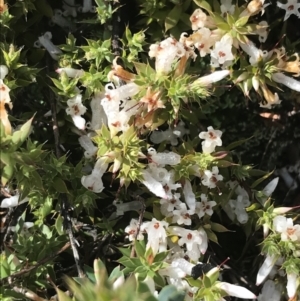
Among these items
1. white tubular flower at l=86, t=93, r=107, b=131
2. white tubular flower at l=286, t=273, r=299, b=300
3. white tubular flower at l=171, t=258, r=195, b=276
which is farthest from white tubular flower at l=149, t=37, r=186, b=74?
white tubular flower at l=286, t=273, r=299, b=300

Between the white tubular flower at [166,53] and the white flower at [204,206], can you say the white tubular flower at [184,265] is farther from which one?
the white tubular flower at [166,53]

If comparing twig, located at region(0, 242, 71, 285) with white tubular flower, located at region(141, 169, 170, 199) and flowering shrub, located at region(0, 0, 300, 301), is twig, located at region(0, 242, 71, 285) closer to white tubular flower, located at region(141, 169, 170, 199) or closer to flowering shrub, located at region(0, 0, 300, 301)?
flowering shrub, located at region(0, 0, 300, 301)

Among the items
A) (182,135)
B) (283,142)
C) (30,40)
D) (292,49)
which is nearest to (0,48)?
(30,40)

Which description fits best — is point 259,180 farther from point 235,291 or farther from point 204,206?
point 235,291

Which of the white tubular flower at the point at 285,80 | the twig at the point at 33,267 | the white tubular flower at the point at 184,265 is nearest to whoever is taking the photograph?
the twig at the point at 33,267

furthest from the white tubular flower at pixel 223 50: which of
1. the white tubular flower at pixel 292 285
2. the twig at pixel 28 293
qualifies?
the twig at pixel 28 293

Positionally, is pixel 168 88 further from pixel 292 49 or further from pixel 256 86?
pixel 292 49

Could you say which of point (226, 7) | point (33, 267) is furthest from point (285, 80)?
point (33, 267)
